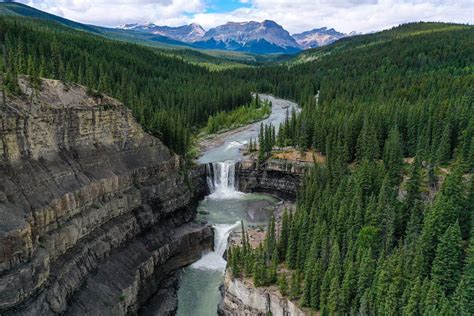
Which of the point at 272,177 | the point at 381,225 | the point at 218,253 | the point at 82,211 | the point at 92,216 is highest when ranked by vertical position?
the point at 82,211

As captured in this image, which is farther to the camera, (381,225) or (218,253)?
(218,253)

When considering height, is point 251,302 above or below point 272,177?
below

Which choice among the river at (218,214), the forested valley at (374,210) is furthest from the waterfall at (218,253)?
the forested valley at (374,210)

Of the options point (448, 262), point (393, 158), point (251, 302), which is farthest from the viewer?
point (393, 158)

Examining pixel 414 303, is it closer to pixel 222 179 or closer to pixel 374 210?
pixel 374 210

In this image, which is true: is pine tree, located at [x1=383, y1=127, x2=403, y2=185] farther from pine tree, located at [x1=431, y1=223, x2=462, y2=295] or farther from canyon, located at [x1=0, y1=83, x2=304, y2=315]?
canyon, located at [x1=0, y1=83, x2=304, y2=315]

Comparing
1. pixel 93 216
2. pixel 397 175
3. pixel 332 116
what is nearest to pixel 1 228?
pixel 93 216

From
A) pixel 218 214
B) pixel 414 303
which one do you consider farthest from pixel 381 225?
pixel 218 214
